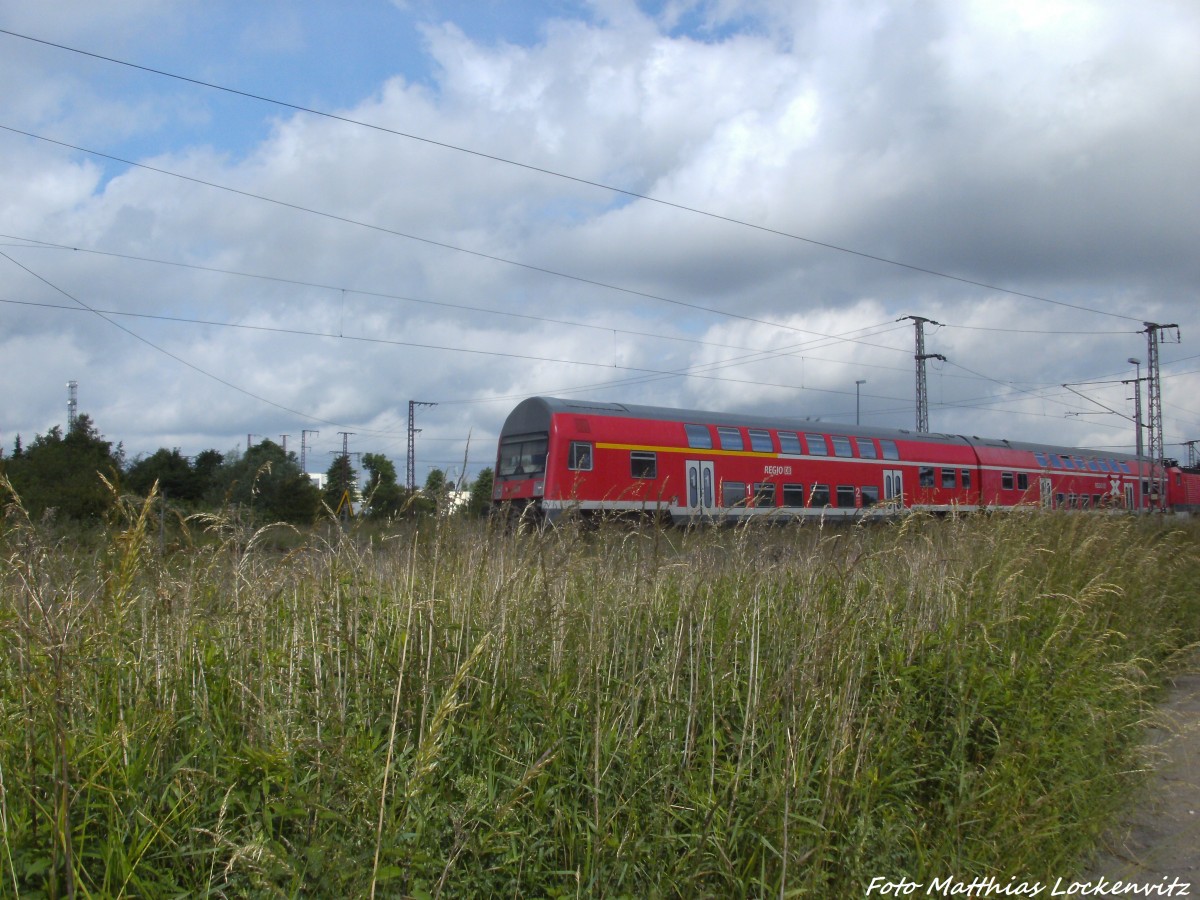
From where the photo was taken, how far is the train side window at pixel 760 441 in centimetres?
2152

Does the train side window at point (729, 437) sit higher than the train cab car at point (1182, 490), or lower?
higher

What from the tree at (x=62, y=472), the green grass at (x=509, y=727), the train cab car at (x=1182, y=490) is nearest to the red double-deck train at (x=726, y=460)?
the tree at (x=62, y=472)

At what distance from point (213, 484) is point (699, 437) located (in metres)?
13.8

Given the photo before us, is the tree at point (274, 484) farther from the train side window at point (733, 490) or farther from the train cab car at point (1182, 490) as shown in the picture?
the train cab car at point (1182, 490)

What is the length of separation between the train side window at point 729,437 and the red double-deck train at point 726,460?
3cm

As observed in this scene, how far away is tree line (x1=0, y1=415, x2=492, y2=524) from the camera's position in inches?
165

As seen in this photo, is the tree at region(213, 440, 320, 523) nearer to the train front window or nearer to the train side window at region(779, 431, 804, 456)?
the train front window

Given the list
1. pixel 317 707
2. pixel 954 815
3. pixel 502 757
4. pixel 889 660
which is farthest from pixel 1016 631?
pixel 317 707

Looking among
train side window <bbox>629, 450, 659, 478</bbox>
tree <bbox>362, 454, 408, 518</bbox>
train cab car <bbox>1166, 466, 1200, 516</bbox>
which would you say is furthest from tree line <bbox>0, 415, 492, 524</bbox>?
train cab car <bbox>1166, 466, 1200, 516</bbox>

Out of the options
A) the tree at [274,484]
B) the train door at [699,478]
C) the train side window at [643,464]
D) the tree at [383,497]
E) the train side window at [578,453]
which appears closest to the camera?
the tree at [383,497]

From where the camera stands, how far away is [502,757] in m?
3.14

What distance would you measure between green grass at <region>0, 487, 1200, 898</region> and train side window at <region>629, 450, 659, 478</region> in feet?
45.5

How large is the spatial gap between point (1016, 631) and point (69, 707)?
471 centimetres

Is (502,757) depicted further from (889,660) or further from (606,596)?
(889,660)
